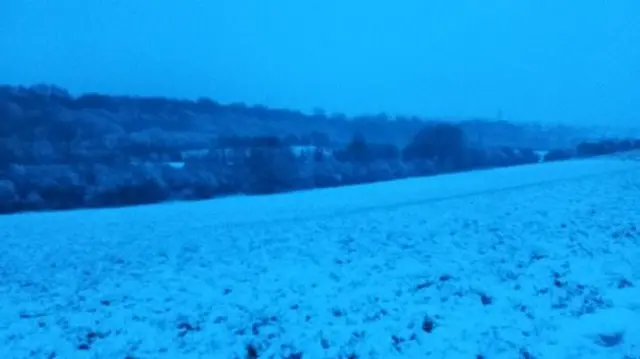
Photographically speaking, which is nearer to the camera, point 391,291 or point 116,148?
point 391,291

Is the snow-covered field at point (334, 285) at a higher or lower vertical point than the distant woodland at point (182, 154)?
lower

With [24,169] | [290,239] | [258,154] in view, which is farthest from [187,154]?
[290,239]

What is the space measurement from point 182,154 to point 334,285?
123 feet

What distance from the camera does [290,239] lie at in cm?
1159

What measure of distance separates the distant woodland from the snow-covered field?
1394 cm

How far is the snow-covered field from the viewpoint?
677 centimetres

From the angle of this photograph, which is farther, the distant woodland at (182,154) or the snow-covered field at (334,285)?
the distant woodland at (182,154)

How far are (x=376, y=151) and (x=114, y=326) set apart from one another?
129ft

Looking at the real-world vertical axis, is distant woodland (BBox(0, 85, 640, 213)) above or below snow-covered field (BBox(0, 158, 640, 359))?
above

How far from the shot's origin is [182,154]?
44469 mm

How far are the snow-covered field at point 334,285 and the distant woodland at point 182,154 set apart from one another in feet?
45.7

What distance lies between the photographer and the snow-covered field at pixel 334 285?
6.77 metres

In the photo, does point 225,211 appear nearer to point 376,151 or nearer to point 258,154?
point 258,154

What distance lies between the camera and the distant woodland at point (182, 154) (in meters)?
27.9
